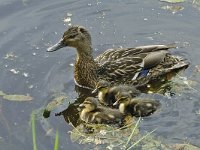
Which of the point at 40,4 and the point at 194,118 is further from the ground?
the point at 40,4

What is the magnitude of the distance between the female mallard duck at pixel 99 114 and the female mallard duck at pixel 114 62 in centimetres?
77

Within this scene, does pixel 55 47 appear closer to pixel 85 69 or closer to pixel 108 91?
pixel 85 69

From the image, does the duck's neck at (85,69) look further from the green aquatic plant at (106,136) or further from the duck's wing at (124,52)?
the green aquatic plant at (106,136)

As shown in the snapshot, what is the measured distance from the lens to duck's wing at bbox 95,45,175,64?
7172 millimetres

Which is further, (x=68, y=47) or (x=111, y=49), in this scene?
(x=68, y=47)

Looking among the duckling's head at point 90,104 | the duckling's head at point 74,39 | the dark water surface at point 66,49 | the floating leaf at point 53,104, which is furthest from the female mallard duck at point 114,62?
the duckling's head at point 90,104

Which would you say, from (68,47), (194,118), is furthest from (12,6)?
(194,118)

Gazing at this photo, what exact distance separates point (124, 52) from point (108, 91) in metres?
0.68

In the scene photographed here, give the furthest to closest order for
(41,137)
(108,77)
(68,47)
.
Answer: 1. (68,47)
2. (108,77)
3. (41,137)

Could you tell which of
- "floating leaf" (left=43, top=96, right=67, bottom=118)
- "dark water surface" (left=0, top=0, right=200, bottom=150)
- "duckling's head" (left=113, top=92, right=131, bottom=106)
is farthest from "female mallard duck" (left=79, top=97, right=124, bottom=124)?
"floating leaf" (left=43, top=96, right=67, bottom=118)

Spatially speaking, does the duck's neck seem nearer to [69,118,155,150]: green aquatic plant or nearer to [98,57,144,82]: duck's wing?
[98,57,144,82]: duck's wing

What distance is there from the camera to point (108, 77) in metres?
7.10

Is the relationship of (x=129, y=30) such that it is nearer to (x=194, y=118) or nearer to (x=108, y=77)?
(x=108, y=77)

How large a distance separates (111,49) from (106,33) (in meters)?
0.67
